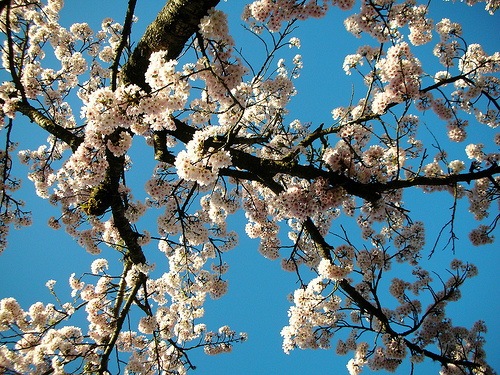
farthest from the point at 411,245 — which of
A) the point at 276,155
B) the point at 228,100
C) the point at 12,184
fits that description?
the point at 12,184

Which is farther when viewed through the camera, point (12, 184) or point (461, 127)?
point (12, 184)

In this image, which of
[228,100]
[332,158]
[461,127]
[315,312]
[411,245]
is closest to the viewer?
[228,100]

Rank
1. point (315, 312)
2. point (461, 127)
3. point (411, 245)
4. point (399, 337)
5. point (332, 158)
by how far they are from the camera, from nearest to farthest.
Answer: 1. point (332, 158)
2. point (399, 337)
3. point (315, 312)
4. point (411, 245)
5. point (461, 127)

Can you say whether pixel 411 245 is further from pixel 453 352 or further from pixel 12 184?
pixel 12 184

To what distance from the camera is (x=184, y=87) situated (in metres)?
2.65

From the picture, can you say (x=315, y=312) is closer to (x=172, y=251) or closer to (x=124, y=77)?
(x=172, y=251)

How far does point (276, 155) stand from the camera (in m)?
5.41

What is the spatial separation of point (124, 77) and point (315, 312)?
461cm

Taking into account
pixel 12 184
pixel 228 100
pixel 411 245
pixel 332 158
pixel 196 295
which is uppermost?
pixel 12 184

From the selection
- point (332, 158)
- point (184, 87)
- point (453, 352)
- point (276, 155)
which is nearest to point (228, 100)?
point (184, 87)

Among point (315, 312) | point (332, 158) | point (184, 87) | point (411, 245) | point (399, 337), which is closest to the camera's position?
point (184, 87)

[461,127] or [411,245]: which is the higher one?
[461,127]

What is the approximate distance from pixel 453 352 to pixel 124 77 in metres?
8.00

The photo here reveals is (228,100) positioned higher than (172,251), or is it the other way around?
(172,251)
